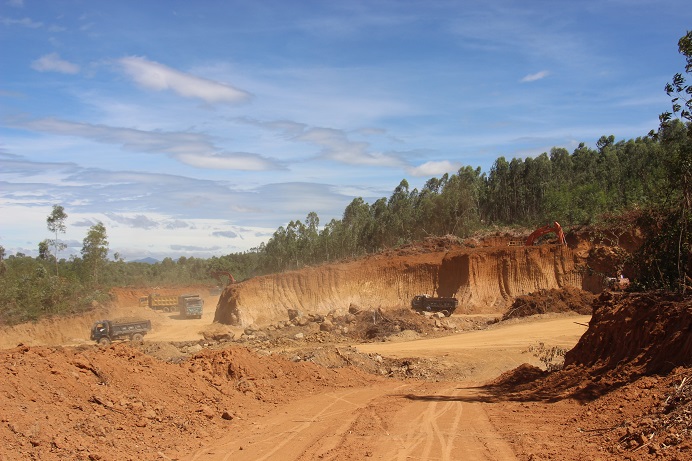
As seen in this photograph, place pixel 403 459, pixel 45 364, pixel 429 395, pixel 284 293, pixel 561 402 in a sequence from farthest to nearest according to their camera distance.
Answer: pixel 284 293 → pixel 429 395 → pixel 561 402 → pixel 45 364 → pixel 403 459

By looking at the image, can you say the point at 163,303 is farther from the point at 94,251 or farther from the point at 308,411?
the point at 308,411

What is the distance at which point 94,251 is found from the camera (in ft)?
188

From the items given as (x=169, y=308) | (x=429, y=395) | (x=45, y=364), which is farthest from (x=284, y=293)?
(x=45, y=364)

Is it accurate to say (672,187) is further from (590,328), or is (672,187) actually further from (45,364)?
(45,364)

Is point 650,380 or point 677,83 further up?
point 677,83

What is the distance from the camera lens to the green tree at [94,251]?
55844 millimetres

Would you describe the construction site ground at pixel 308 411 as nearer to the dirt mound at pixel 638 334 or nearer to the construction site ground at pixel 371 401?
the construction site ground at pixel 371 401

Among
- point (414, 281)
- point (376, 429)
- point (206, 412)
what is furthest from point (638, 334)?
point (414, 281)

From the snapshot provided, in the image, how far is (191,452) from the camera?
9812 millimetres

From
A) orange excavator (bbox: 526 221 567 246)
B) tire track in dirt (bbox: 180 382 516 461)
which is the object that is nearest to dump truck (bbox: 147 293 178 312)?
orange excavator (bbox: 526 221 567 246)

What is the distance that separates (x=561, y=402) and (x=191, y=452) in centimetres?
739

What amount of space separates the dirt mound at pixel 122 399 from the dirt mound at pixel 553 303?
21157mm

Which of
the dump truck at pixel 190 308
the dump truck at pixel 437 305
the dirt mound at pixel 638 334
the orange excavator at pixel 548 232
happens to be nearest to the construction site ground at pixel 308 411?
the dirt mound at pixel 638 334

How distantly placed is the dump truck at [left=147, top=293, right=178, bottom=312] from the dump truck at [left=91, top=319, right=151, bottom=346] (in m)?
21.1
